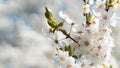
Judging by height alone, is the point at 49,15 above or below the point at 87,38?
above

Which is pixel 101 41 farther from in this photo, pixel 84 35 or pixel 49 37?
pixel 49 37

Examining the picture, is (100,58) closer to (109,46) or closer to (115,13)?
(109,46)

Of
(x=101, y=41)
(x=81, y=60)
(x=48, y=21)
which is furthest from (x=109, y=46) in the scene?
(x=48, y=21)

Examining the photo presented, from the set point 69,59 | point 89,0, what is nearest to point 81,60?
point 69,59

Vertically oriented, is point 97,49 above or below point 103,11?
below

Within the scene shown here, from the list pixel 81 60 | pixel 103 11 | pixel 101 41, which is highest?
pixel 103 11

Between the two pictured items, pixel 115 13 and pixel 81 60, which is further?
pixel 115 13

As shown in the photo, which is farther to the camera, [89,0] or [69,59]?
[89,0]
